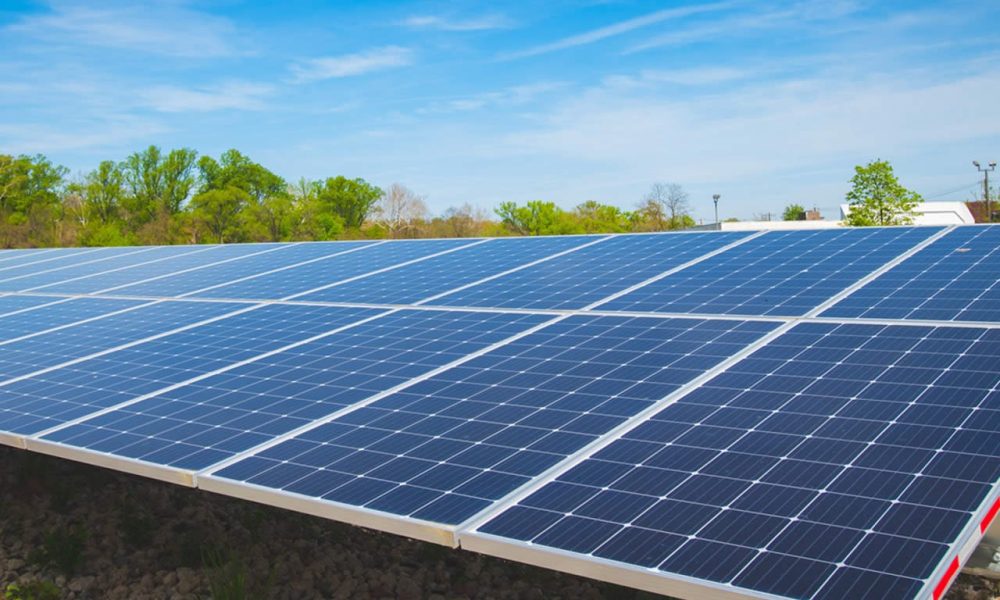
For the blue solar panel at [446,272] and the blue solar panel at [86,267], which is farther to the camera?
the blue solar panel at [86,267]

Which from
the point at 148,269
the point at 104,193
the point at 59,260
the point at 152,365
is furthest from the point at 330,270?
the point at 104,193

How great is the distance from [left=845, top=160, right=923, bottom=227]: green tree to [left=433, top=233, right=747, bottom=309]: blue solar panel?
44.8m

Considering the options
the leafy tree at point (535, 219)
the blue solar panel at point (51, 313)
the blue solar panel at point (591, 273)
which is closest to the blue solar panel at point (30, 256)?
the blue solar panel at point (51, 313)

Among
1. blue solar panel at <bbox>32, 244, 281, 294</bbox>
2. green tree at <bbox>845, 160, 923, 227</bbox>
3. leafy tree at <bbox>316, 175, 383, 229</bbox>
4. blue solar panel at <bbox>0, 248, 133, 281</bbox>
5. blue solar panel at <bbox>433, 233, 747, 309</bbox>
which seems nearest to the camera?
blue solar panel at <bbox>433, 233, 747, 309</bbox>

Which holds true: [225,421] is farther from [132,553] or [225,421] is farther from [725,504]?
[725,504]

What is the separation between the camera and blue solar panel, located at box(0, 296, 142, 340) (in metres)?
15.9

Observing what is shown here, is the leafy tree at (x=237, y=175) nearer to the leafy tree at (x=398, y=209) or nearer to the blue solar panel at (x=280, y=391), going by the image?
the leafy tree at (x=398, y=209)

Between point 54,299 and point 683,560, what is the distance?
17085mm

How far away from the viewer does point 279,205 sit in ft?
310

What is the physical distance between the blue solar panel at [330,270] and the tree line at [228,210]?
220 ft

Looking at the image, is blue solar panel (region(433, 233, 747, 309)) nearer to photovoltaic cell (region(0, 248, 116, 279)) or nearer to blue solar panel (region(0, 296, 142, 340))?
blue solar panel (region(0, 296, 142, 340))

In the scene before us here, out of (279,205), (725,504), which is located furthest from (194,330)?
(279,205)

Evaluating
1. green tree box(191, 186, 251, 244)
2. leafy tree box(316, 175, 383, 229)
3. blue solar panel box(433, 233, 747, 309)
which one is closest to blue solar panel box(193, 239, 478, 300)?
blue solar panel box(433, 233, 747, 309)

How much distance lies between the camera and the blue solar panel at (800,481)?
5621 millimetres
